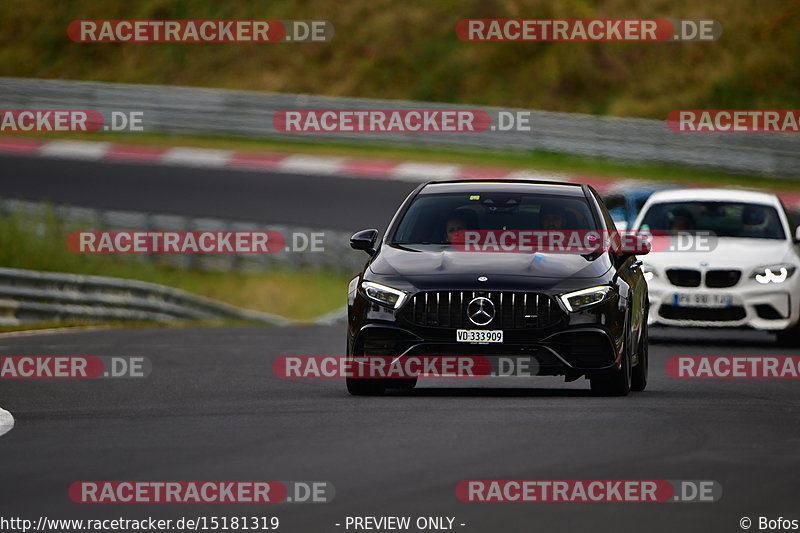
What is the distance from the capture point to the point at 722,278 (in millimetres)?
17125

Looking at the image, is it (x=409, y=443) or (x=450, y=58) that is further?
(x=450, y=58)

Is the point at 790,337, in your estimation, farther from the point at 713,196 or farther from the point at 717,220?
the point at 713,196

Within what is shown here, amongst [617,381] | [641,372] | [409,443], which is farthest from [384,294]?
[409,443]

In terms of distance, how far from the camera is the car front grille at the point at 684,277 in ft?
56.2

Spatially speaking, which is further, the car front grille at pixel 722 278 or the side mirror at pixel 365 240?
the car front grille at pixel 722 278

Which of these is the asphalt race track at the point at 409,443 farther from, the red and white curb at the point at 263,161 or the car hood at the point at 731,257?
the red and white curb at the point at 263,161

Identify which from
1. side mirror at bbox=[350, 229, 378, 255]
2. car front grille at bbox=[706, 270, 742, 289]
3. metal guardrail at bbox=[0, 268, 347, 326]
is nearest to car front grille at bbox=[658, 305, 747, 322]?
car front grille at bbox=[706, 270, 742, 289]

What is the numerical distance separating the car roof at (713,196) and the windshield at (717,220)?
5 cm

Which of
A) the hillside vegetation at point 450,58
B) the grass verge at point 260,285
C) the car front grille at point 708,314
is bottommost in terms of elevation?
the car front grille at point 708,314

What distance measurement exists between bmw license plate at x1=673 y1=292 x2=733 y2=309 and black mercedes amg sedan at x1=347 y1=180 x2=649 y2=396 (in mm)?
4888

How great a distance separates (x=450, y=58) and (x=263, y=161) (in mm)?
11645

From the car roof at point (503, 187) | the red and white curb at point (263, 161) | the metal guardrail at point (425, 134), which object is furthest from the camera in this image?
the metal guardrail at point (425, 134)

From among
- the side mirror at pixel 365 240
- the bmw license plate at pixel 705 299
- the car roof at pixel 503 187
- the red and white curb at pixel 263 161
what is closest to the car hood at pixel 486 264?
the side mirror at pixel 365 240

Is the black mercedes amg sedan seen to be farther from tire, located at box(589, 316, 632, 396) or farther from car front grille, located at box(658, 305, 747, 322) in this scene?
car front grille, located at box(658, 305, 747, 322)
